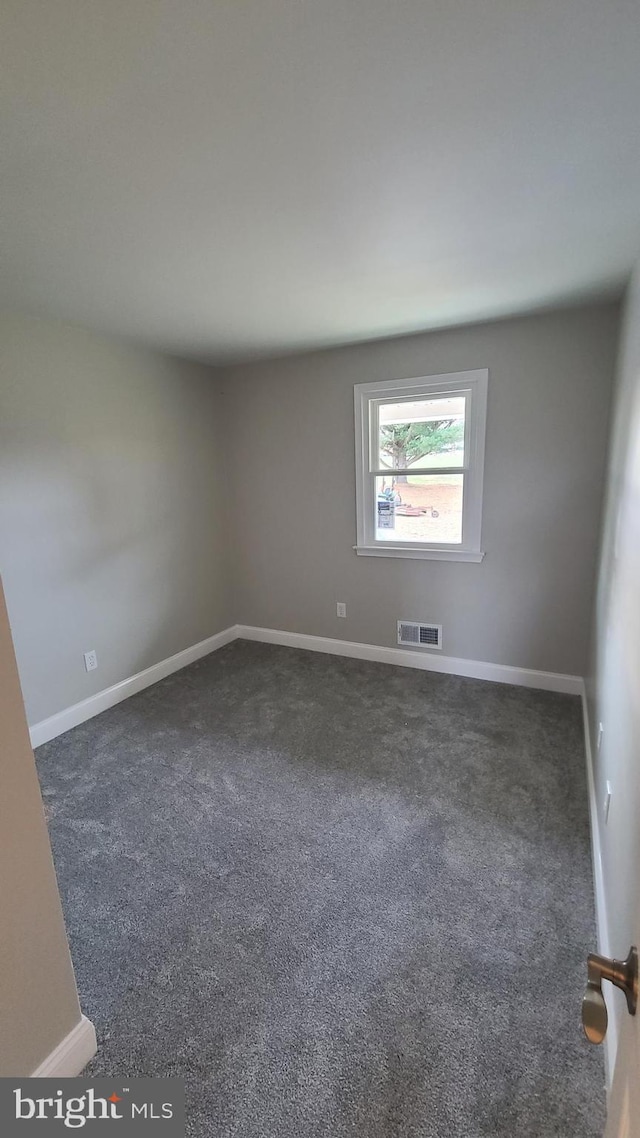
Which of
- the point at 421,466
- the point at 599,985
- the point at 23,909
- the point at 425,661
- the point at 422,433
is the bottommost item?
the point at 425,661

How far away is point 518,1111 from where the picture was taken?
43.3 inches

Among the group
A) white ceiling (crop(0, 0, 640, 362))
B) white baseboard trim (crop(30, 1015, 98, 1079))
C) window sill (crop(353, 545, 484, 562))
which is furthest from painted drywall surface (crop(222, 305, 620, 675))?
white baseboard trim (crop(30, 1015, 98, 1079))

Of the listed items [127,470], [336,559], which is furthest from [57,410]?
[336,559]

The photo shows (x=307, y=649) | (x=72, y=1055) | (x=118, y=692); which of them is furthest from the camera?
(x=307, y=649)

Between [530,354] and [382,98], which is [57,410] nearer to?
[382,98]

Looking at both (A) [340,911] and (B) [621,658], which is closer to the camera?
(B) [621,658]

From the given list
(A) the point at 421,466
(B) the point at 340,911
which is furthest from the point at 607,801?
(A) the point at 421,466

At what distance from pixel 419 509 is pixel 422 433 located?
0.54m

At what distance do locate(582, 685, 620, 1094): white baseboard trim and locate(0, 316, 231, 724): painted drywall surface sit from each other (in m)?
2.88

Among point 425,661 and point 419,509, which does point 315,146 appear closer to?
point 419,509

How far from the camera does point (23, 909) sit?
106 centimetres

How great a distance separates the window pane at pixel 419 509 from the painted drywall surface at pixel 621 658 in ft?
3.25

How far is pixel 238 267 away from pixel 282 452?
183 centimetres

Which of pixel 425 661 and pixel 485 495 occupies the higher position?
pixel 485 495
